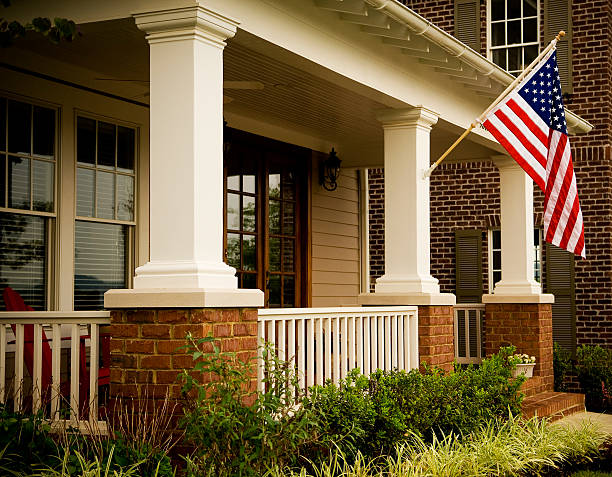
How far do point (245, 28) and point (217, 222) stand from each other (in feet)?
4.49

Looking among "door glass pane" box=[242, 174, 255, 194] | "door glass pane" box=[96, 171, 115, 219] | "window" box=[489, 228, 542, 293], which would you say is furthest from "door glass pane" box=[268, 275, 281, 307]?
"window" box=[489, 228, 542, 293]

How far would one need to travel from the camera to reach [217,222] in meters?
5.82

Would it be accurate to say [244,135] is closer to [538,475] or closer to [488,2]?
[538,475]

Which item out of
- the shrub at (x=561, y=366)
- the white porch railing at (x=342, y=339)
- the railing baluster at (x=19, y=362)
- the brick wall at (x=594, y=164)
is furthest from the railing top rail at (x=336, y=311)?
the brick wall at (x=594, y=164)

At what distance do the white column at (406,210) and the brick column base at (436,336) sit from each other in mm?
153

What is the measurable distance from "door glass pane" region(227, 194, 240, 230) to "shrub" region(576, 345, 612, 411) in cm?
612

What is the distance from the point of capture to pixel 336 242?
41.6 ft

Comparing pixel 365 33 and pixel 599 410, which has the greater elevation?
pixel 365 33

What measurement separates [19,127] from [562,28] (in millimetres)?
9550

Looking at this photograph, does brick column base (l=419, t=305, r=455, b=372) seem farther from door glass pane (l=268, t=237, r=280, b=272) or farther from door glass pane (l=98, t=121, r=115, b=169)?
door glass pane (l=98, t=121, r=115, b=169)

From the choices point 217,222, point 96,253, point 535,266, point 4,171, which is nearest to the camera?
point 217,222

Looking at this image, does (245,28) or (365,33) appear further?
(365,33)

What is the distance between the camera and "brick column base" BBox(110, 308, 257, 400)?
18.3ft

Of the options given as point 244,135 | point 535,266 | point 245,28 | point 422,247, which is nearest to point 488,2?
point 535,266
